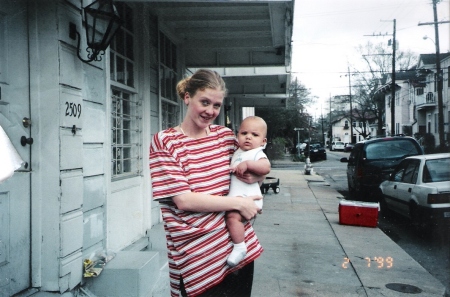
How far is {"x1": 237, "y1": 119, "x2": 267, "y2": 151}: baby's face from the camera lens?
2156 mm

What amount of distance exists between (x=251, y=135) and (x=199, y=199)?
0.46 m

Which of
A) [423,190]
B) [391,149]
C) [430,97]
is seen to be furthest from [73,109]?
[430,97]

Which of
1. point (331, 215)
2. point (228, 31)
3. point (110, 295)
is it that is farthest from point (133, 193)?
point (331, 215)

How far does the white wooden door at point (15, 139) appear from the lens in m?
3.14

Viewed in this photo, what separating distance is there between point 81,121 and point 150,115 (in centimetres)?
246

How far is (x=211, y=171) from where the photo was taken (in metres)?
2.04

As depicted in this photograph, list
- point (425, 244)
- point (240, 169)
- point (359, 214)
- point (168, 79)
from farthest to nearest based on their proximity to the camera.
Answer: point (359, 214) < point (168, 79) < point (425, 244) < point (240, 169)

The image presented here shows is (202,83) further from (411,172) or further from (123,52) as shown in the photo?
(411,172)

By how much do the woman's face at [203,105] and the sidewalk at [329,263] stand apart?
3105 millimetres

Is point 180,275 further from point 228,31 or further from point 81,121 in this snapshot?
point 228,31

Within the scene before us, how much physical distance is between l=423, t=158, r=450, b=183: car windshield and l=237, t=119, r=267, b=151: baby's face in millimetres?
6058

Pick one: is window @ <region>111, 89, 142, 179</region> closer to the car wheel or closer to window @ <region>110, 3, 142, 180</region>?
window @ <region>110, 3, 142, 180</region>

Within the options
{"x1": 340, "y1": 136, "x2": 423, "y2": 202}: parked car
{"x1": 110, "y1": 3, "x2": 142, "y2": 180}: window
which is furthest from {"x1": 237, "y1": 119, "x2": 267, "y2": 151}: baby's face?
{"x1": 340, "y1": 136, "x2": 423, "y2": 202}: parked car

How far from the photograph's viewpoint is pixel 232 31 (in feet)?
23.9
